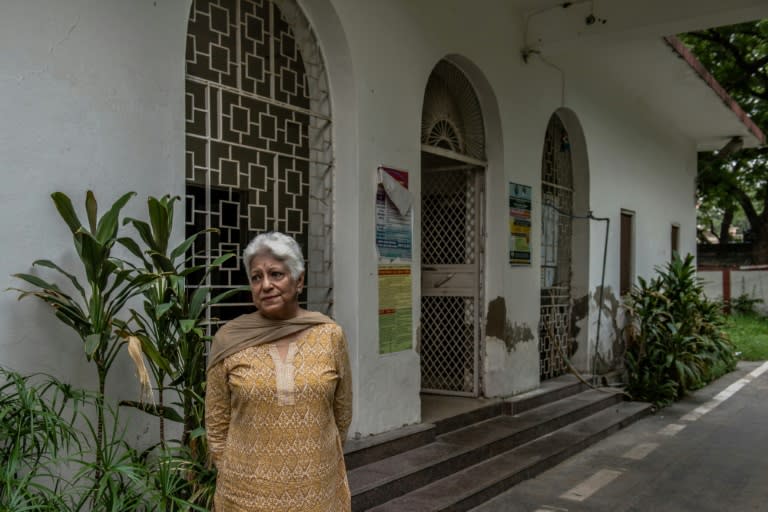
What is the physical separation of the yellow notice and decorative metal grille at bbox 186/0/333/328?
47 centimetres

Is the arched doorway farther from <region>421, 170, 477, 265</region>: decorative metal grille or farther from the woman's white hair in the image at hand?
the woman's white hair

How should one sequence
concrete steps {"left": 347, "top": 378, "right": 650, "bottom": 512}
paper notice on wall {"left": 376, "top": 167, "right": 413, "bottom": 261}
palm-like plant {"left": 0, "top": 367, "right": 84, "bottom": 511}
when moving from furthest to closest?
paper notice on wall {"left": 376, "top": 167, "right": 413, "bottom": 261} → concrete steps {"left": 347, "top": 378, "right": 650, "bottom": 512} → palm-like plant {"left": 0, "top": 367, "right": 84, "bottom": 511}

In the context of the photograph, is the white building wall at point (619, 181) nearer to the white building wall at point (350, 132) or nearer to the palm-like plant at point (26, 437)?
the white building wall at point (350, 132)

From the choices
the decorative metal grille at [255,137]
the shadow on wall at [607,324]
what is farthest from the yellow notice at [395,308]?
the shadow on wall at [607,324]

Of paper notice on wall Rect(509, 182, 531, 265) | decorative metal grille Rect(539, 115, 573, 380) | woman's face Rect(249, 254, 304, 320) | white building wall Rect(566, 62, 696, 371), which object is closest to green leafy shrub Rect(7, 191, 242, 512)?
woman's face Rect(249, 254, 304, 320)

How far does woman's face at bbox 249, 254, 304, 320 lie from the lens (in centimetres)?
237

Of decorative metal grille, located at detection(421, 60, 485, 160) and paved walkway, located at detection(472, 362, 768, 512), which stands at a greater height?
decorative metal grille, located at detection(421, 60, 485, 160)

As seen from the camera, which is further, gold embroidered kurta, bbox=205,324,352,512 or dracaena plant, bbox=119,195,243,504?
dracaena plant, bbox=119,195,243,504

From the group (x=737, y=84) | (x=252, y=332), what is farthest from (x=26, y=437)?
(x=737, y=84)

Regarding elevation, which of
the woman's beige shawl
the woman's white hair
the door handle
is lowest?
the woman's beige shawl

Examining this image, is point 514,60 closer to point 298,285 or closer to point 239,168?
point 239,168

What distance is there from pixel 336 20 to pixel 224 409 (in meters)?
3.13

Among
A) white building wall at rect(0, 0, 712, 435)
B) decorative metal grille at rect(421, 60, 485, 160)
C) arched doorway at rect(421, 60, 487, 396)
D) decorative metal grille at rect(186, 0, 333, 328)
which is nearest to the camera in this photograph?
white building wall at rect(0, 0, 712, 435)

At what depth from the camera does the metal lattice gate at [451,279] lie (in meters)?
6.86
